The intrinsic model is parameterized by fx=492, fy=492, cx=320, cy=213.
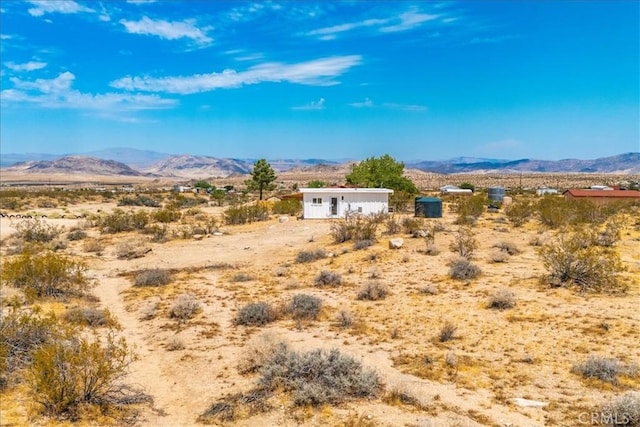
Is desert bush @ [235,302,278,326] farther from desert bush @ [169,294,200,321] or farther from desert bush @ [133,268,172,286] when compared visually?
desert bush @ [133,268,172,286]

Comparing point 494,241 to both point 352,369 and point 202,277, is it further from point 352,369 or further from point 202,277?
point 352,369

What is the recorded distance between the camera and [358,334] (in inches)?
496

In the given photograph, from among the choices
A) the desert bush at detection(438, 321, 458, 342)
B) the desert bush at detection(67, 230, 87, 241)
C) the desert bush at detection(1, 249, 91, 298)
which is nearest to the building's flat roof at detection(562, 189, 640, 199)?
the desert bush at detection(438, 321, 458, 342)

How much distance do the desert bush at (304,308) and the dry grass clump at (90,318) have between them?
4941 mm

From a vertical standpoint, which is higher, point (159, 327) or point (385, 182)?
point (385, 182)

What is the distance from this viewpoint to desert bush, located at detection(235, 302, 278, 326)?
44.8 feet

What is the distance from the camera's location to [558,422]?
7.83 meters

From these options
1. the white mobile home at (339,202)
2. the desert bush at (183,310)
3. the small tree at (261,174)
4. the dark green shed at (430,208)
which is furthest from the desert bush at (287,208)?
the desert bush at (183,310)

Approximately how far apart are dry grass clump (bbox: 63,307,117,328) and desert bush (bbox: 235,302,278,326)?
11.4 ft

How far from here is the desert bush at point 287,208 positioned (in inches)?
1841

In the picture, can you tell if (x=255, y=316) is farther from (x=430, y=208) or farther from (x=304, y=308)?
(x=430, y=208)

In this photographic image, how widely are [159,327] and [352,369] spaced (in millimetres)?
6707

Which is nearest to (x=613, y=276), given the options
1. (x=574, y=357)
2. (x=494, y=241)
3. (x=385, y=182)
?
(x=574, y=357)

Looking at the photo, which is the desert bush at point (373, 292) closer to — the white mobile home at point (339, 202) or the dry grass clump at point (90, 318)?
the dry grass clump at point (90, 318)
